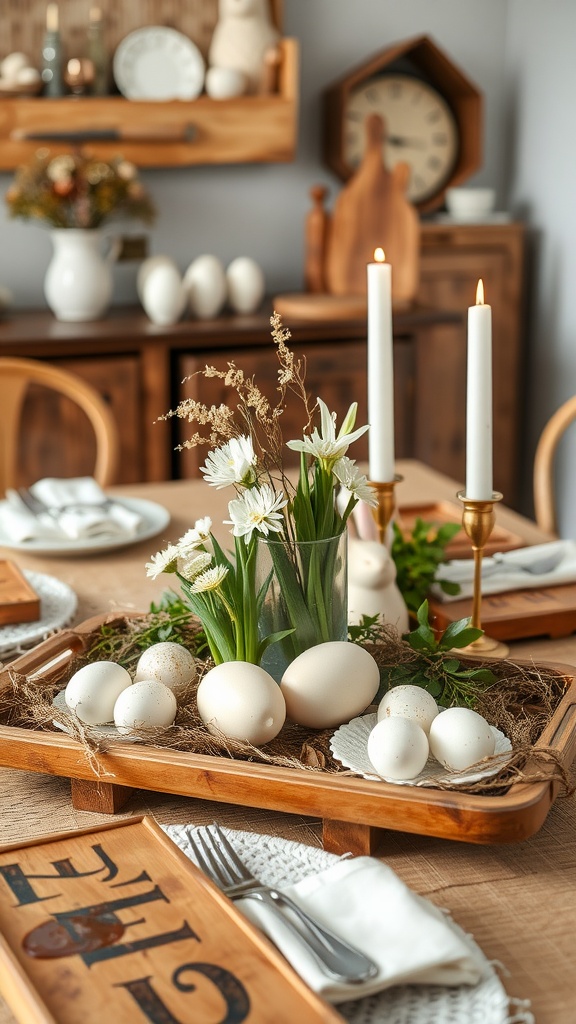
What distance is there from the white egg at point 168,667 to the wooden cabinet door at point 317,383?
1830mm

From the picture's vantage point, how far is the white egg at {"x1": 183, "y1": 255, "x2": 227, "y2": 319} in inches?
120

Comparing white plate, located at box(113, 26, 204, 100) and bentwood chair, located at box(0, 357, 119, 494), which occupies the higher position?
white plate, located at box(113, 26, 204, 100)

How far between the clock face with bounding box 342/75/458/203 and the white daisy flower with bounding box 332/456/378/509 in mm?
2623

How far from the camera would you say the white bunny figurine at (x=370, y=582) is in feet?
3.71

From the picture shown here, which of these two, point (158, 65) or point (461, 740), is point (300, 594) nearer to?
point (461, 740)

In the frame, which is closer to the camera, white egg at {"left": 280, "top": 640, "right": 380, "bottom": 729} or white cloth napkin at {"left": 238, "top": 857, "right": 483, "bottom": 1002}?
white cloth napkin at {"left": 238, "top": 857, "right": 483, "bottom": 1002}

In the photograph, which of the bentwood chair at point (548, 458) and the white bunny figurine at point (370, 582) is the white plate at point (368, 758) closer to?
the white bunny figurine at point (370, 582)

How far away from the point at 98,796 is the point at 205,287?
90.3 inches

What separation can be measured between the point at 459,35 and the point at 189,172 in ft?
3.13

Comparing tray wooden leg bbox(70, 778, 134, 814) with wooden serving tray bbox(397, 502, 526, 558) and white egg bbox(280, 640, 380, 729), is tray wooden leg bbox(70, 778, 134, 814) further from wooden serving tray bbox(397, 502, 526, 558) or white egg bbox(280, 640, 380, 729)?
wooden serving tray bbox(397, 502, 526, 558)

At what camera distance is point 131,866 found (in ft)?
2.48

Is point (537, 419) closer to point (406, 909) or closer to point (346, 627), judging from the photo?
point (346, 627)

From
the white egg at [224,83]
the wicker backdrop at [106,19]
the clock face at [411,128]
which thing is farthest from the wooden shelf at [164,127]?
the clock face at [411,128]

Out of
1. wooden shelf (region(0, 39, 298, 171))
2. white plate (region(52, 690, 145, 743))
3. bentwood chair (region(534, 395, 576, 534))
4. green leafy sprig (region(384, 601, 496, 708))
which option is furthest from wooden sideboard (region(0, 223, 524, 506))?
white plate (region(52, 690, 145, 743))
